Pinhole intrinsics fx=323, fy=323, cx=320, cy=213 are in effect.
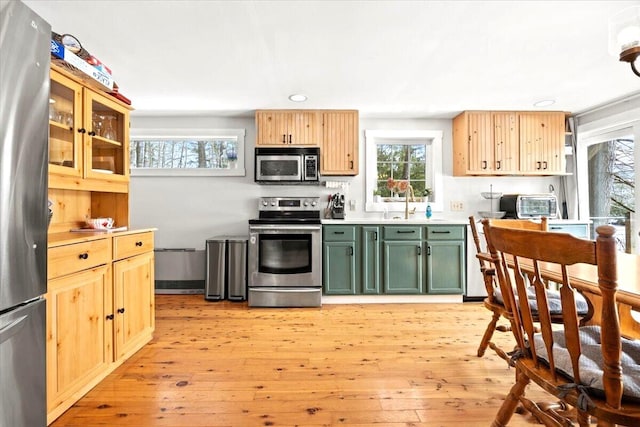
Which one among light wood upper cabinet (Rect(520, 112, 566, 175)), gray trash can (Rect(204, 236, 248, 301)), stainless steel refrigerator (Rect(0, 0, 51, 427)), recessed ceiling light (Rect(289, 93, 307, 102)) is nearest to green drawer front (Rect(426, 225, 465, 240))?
light wood upper cabinet (Rect(520, 112, 566, 175))

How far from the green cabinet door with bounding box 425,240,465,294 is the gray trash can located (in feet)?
6.82

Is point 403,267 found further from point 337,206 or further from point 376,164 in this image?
point 376,164

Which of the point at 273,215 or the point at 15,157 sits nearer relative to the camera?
the point at 15,157

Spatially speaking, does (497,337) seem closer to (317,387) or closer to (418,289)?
(418,289)

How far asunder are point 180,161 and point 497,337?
3.96 m

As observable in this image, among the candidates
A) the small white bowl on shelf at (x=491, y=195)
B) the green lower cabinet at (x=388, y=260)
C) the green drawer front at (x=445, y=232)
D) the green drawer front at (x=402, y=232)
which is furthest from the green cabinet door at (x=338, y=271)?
the small white bowl on shelf at (x=491, y=195)

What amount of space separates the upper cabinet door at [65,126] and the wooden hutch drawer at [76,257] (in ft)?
1.43

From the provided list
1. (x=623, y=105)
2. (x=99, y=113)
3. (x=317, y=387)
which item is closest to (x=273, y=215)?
(x=99, y=113)

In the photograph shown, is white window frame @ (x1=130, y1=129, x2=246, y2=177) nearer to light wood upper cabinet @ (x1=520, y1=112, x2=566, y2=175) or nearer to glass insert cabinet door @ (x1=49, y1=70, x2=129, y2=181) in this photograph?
glass insert cabinet door @ (x1=49, y1=70, x2=129, y2=181)

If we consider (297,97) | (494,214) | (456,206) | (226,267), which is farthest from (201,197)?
(494,214)

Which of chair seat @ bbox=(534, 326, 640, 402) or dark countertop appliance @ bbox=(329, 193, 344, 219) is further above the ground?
dark countertop appliance @ bbox=(329, 193, 344, 219)

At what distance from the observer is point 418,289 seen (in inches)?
142

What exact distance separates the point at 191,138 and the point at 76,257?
2.76 meters

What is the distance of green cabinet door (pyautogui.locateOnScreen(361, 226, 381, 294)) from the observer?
11.7 feet
